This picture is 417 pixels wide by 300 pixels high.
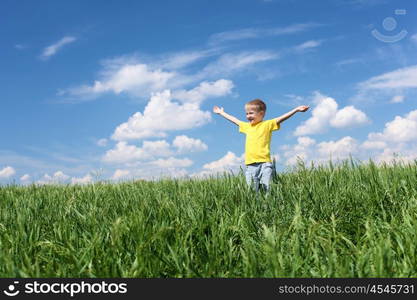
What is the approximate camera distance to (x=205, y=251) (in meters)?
3.50

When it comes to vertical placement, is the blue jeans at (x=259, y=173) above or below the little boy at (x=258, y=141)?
below

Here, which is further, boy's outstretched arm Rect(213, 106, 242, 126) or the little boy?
boy's outstretched arm Rect(213, 106, 242, 126)

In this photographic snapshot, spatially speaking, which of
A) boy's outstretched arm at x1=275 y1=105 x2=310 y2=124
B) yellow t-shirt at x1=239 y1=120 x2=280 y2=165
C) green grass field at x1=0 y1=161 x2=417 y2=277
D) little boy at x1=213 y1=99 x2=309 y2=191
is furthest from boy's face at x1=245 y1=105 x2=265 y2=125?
green grass field at x1=0 y1=161 x2=417 y2=277

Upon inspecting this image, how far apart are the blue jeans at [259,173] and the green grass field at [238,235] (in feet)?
2.41

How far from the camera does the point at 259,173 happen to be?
6.82 metres

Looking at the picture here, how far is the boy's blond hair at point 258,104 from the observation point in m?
7.20

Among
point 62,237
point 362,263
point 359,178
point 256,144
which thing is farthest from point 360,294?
point 256,144

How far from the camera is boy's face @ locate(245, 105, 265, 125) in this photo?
281 inches
